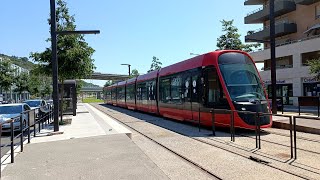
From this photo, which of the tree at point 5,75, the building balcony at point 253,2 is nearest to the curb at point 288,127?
the building balcony at point 253,2

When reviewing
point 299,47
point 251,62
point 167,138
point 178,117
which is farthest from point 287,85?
point 167,138

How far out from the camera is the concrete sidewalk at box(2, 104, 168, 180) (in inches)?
303

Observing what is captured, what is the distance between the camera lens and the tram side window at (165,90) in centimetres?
2196

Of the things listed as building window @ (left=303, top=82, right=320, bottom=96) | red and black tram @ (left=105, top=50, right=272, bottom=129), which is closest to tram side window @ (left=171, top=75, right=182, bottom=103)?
red and black tram @ (left=105, top=50, right=272, bottom=129)

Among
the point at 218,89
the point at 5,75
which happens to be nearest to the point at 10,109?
the point at 218,89

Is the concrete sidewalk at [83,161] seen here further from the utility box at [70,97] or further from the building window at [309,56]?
the building window at [309,56]

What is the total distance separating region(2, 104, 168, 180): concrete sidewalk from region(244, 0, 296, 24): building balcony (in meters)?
36.3

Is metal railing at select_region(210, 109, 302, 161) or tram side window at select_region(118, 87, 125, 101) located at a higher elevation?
tram side window at select_region(118, 87, 125, 101)

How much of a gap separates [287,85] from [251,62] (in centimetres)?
2634

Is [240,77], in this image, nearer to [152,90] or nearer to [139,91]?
[152,90]

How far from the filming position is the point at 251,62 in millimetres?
15578

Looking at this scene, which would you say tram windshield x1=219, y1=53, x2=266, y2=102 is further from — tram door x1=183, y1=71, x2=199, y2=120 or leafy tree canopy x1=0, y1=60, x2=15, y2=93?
leafy tree canopy x1=0, y1=60, x2=15, y2=93

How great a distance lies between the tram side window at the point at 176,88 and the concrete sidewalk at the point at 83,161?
695 cm

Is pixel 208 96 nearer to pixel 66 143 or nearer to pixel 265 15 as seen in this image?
pixel 66 143
